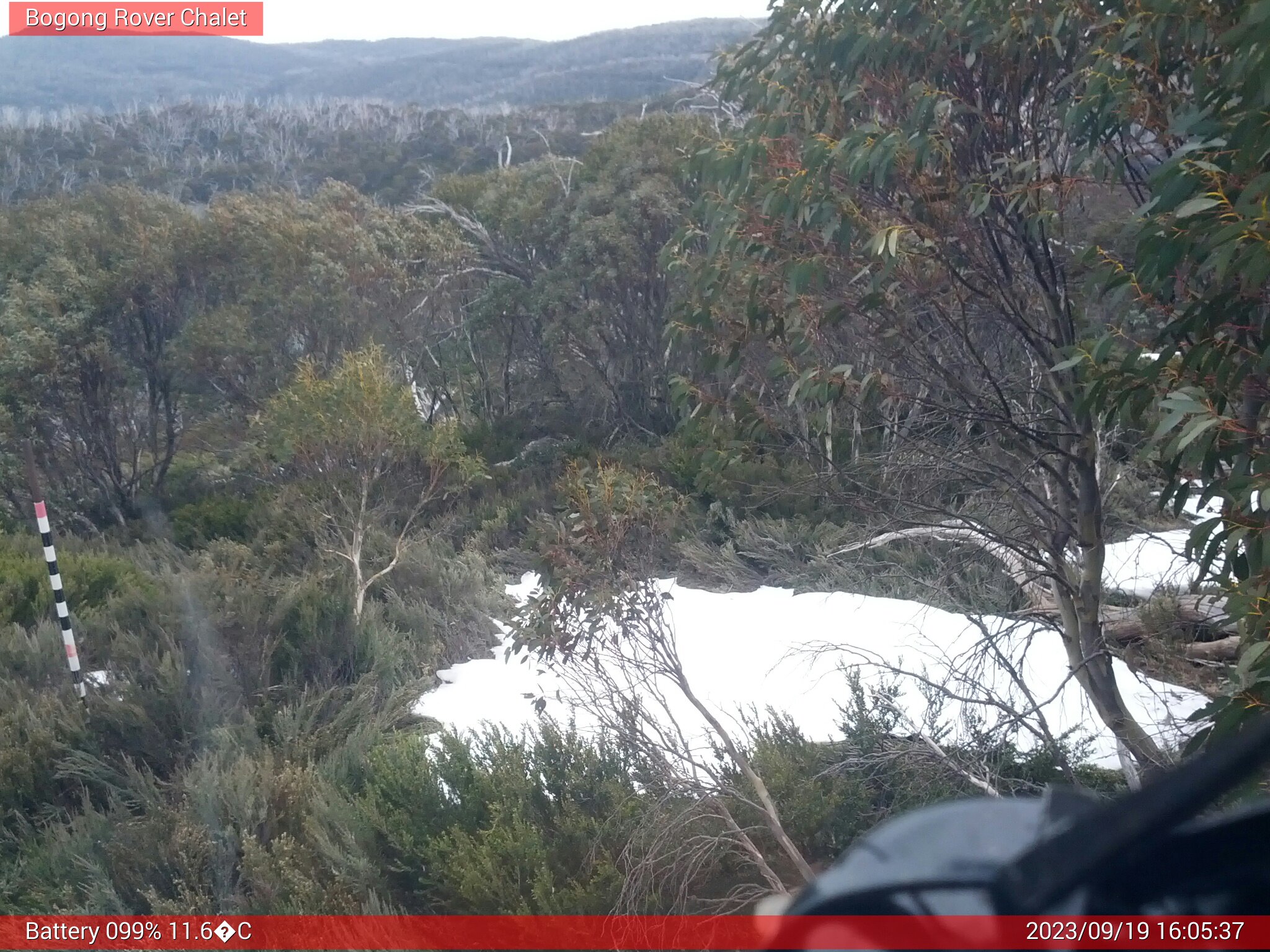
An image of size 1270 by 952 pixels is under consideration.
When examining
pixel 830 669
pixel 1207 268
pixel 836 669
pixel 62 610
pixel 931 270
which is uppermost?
pixel 1207 268

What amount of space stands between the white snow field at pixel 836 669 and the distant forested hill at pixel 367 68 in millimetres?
23237

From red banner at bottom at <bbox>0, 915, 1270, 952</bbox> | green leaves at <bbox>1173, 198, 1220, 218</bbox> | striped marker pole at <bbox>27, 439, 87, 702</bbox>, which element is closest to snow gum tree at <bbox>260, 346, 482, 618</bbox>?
striped marker pole at <bbox>27, 439, 87, 702</bbox>

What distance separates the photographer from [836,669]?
3822 millimetres

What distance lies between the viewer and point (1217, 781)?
87 centimetres

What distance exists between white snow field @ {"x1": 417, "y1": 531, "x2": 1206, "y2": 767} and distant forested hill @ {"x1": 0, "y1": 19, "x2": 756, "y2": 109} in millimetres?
23237

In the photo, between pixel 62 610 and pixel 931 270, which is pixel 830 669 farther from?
pixel 62 610

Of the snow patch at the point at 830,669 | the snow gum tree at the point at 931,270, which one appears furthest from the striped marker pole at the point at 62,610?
the snow gum tree at the point at 931,270

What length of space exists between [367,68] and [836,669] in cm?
4910

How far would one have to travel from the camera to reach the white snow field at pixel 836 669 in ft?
13.1

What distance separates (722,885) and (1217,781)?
2.93 m

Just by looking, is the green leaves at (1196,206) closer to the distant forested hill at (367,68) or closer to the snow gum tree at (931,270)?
the snow gum tree at (931,270)

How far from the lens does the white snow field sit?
4008 millimetres

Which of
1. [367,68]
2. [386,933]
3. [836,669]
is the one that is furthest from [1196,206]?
[367,68]

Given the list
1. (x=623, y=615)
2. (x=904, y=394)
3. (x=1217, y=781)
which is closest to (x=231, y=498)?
(x=623, y=615)
